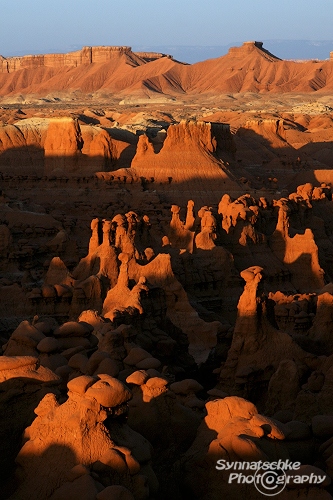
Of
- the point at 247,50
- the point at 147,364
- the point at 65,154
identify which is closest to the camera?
the point at 147,364

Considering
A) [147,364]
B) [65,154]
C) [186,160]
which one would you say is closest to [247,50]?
[65,154]

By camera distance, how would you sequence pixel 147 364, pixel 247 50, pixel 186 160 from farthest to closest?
pixel 247 50, pixel 186 160, pixel 147 364

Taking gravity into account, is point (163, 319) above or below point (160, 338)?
below

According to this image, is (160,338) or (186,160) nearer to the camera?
(160,338)

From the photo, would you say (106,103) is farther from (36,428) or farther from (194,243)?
(36,428)

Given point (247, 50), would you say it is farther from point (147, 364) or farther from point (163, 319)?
point (147, 364)

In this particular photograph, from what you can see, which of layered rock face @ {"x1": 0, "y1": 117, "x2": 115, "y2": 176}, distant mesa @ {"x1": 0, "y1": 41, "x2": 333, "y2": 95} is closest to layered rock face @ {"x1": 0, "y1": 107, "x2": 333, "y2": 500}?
layered rock face @ {"x1": 0, "y1": 117, "x2": 115, "y2": 176}

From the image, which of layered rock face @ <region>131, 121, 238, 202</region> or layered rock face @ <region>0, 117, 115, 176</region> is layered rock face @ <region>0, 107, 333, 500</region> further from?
layered rock face @ <region>0, 117, 115, 176</region>

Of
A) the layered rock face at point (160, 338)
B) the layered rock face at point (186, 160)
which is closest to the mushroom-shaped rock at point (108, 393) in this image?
the layered rock face at point (160, 338)
